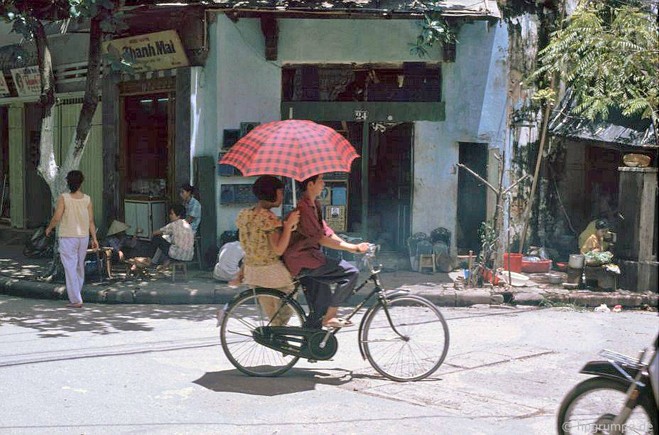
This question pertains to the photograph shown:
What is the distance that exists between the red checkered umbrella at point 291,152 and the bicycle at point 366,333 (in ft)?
2.65

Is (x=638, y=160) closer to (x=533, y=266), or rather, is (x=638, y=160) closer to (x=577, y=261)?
(x=577, y=261)

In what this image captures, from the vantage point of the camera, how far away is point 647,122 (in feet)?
48.9

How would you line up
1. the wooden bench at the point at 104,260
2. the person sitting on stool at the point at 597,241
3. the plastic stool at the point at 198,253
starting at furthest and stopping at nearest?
1. the plastic stool at the point at 198,253
2. the person sitting on stool at the point at 597,241
3. the wooden bench at the point at 104,260

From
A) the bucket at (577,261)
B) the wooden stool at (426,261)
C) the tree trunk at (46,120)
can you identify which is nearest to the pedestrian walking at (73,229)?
the tree trunk at (46,120)

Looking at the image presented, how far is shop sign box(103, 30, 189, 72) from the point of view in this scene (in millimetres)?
14492

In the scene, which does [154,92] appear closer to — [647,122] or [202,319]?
[202,319]

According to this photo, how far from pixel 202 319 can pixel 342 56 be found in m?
5.83

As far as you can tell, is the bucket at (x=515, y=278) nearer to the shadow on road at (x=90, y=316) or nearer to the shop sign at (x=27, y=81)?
the shadow on road at (x=90, y=316)

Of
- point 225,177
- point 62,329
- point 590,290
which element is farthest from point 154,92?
point 590,290

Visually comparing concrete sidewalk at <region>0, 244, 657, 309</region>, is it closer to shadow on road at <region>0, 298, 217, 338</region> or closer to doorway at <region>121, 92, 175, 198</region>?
shadow on road at <region>0, 298, 217, 338</region>

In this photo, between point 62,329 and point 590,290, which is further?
point 590,290

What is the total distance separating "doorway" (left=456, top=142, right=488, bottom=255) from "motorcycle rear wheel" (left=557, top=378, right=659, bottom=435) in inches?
408

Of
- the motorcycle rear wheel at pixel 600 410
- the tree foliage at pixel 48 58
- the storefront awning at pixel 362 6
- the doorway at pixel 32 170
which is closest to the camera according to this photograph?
the motorcycle rear wheel at pixel 600 410

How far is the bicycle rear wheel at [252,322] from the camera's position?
7.32 metres
